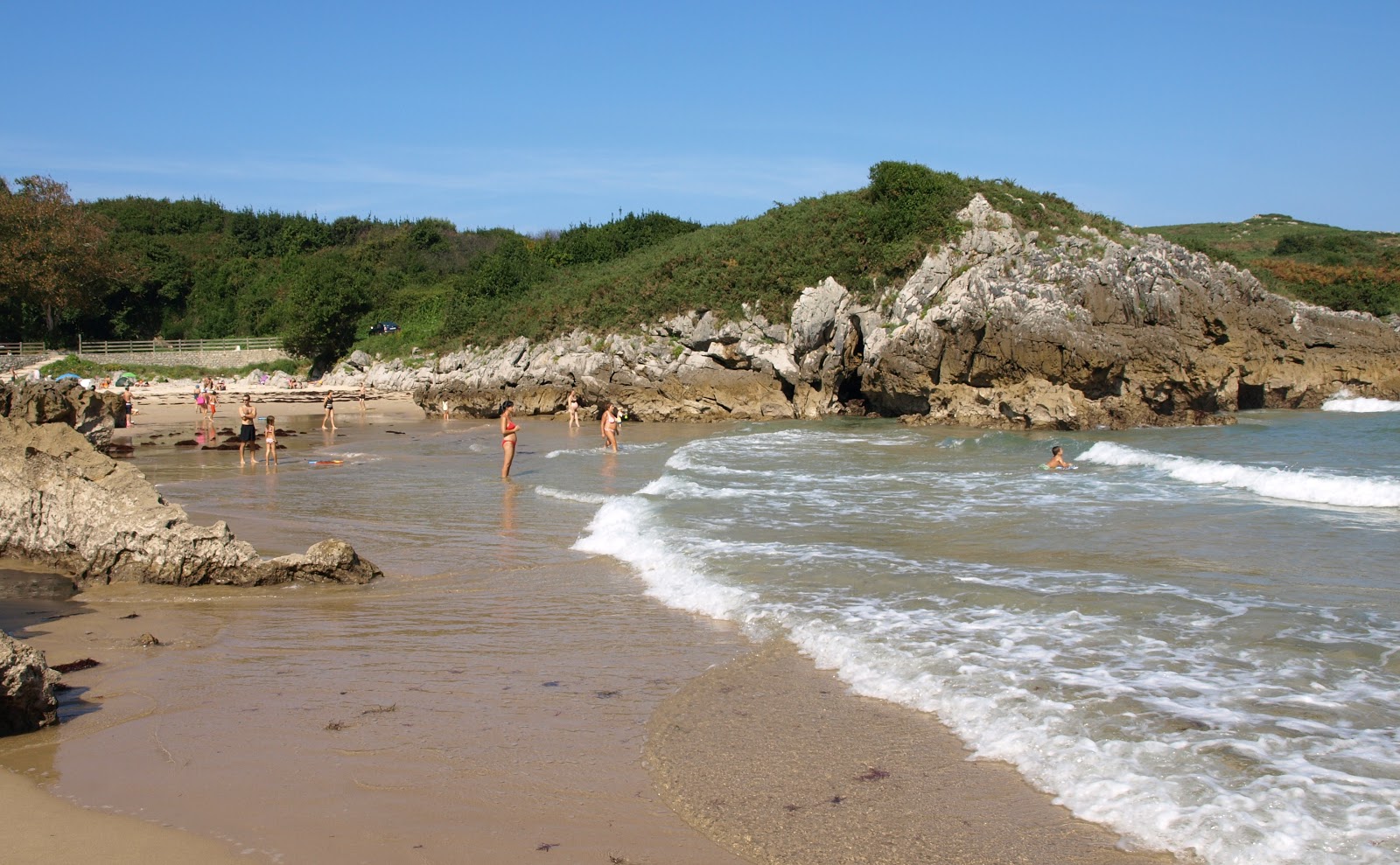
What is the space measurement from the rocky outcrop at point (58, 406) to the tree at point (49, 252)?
151 ft

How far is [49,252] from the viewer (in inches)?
1973

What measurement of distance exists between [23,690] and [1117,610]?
7.20 meters

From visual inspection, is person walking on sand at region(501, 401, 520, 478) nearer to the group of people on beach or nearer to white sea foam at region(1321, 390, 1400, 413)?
the group of people on beach

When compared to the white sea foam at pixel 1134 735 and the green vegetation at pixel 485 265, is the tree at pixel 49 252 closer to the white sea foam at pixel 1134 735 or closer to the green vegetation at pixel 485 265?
the green vegetation at pixel 485 265

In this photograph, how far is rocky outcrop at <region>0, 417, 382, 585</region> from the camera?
829 centimetres

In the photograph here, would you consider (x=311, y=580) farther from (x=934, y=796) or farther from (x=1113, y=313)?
(x=1113, y=313)

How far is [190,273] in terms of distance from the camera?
209 feet

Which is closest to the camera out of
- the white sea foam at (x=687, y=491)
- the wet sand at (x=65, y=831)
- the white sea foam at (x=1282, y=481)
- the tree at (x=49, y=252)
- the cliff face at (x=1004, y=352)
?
the wet sand at (x=65, y=831)

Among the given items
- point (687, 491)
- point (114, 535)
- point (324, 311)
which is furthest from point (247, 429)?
point (324, 311)

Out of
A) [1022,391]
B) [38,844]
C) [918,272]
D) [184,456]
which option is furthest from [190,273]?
[38,844]

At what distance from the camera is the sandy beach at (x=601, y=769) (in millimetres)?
3867

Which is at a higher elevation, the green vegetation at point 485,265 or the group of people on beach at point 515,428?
the green vegetation at point 485,265

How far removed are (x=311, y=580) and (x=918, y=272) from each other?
24.6 metres

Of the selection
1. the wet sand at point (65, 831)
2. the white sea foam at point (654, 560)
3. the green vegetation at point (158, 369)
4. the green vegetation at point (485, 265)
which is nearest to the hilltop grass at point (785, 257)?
the green vegetation at point (485, 265)
